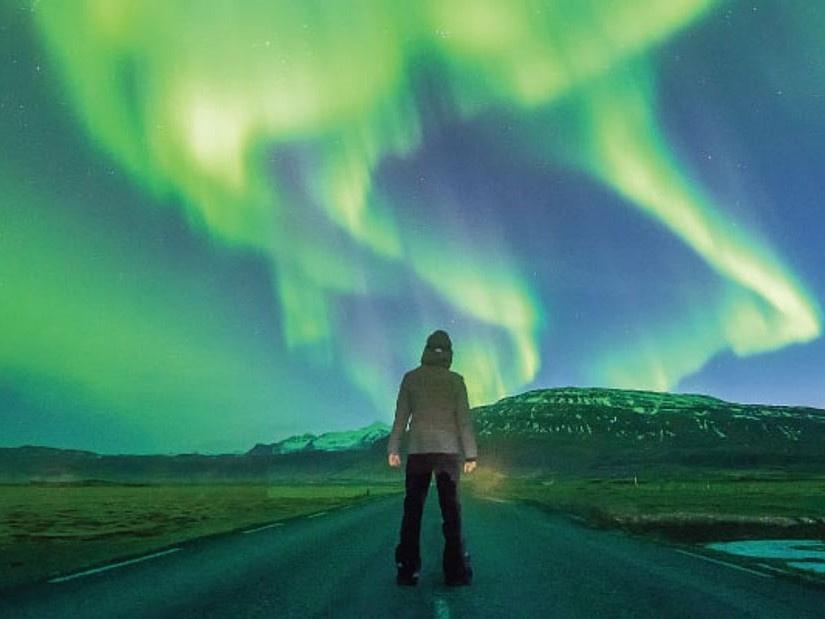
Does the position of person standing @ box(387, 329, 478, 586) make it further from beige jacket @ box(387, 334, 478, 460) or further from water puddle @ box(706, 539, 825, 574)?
water puddle @ box(706, 539, 825, 574)

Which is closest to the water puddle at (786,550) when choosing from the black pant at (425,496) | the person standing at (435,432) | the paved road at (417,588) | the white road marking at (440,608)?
the paved road at (417,588)

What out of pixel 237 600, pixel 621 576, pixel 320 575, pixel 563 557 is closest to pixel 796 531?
pixel 563 557

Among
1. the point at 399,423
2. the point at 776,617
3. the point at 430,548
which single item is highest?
the point at 399,423

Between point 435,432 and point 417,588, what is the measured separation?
6.67 ft

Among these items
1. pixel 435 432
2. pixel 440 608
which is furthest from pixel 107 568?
pixel 440 608

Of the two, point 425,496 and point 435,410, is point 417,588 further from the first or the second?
point 435,410

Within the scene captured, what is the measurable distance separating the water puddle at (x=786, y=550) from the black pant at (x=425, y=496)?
7.70 meters

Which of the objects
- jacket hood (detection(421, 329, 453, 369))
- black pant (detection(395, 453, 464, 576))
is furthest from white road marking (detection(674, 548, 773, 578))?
jacket hood (detection(421, 329, 453, 369))

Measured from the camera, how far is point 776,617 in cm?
855

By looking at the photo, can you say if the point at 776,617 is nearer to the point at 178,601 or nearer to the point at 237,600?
the point at 237,600

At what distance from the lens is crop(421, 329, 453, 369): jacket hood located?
10.2 meters

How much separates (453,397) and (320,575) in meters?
3.81

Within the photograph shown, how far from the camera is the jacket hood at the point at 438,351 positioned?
10250 millimetres

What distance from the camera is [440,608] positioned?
880 centimetres
